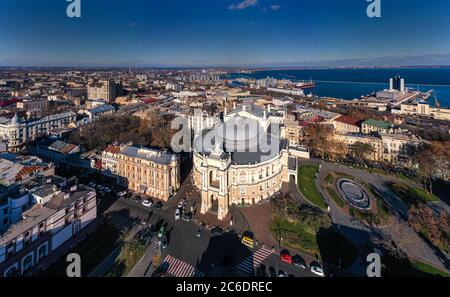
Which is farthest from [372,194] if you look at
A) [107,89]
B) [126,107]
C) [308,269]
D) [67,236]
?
Result: [107,89]

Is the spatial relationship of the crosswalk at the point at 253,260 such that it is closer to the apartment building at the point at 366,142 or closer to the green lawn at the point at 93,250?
the green lawn at the point at 93,250

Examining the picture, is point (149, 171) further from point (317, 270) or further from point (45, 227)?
point (317, 270)

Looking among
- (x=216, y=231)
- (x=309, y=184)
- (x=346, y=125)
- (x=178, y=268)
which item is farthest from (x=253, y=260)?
(x=346, y=125)

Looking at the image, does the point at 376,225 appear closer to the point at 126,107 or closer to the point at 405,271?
the point at 405,271

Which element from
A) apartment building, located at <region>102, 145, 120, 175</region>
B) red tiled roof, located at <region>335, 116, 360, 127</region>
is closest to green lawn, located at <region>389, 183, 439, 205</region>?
red tiled roof, located at <region>335, 116, 360, 127</region>

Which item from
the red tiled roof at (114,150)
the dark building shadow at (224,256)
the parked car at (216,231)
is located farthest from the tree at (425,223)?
the red tiled roof at (114,150)

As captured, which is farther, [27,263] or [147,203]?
[147,203]
